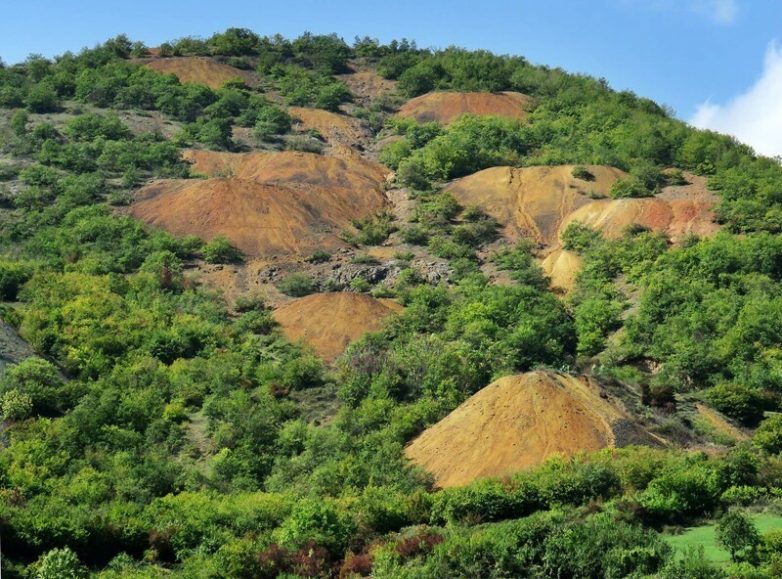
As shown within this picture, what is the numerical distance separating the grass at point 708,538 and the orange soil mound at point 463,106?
56.0 meters

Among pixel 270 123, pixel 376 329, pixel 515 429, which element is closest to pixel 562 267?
pixel 376 329

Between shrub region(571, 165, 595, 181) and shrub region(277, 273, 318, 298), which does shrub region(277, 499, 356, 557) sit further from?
shrub region(571, 165, 595, 181)

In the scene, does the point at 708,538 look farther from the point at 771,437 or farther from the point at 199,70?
the point at 199,70

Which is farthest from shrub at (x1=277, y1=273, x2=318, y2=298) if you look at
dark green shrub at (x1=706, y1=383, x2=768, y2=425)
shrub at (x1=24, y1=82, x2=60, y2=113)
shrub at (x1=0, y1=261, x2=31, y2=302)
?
shrub at (x1=24, y1=82, x2=60, y2=113)

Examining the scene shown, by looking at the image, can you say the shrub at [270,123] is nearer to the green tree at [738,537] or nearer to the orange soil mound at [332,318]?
the orange soil mound at [332,318]

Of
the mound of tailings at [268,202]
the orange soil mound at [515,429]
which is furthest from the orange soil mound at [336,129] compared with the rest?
the orange soil mound at [515,429]

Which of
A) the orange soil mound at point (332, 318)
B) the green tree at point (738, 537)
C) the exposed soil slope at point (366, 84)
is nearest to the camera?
the green tree at point (738, 537)

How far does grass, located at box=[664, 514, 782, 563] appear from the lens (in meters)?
24.9

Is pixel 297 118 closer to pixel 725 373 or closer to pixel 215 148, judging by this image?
pixel 215 148

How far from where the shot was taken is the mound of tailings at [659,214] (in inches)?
2285

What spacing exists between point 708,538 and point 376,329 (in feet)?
80.4

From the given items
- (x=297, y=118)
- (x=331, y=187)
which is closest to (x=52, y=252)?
(x=331, y=187)

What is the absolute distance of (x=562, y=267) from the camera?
5753 cm

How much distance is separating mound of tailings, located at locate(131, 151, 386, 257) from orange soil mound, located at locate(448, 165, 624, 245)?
6014 millimetres
